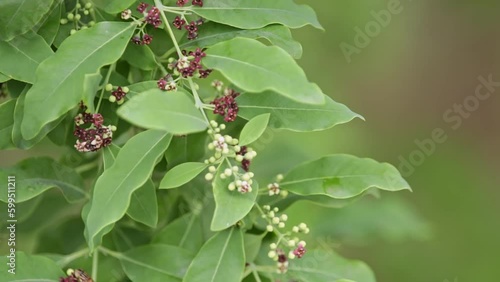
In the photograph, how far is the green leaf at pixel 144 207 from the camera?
145 cm

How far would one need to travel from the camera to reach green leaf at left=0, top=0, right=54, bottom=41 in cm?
139

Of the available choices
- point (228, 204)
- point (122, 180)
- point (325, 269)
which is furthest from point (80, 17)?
point (325, 269)

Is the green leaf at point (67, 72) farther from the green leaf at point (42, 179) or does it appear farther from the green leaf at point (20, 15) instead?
the green leaf at point (42, 179)

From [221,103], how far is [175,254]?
35 centimetres

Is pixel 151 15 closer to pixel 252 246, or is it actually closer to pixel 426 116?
pixel 252 246

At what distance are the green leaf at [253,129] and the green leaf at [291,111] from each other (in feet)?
0.26

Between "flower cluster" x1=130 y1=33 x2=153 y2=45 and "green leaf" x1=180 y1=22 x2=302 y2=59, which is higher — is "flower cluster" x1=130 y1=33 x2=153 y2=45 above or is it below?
below

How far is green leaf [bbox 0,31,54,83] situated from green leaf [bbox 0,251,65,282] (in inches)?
14.5

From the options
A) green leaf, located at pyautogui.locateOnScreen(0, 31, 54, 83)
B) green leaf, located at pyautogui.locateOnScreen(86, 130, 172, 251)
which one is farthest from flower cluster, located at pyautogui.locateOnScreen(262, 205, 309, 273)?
green leaf, located at pyautogui.locateOnScreen(0, 31, 54, 83)

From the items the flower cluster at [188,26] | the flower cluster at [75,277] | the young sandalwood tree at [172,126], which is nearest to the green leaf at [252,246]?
the young sandalwood tree at [172,126]

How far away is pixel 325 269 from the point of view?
1.62 metres

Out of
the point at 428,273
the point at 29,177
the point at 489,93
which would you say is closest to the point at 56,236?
the point at 29,177

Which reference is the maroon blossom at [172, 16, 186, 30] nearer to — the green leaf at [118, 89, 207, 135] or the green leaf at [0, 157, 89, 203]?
the green leaf at [118, 89, 207, 135]

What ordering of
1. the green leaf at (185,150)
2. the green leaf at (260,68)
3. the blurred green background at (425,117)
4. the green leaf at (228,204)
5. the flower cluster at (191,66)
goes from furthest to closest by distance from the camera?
1. the blurred green background at (425,117)
2. the green leaf at (185,150)
3. the flower cluster at (191,66)
4. the green leaf at (228,204)
5. the green leaf at (260,68)
